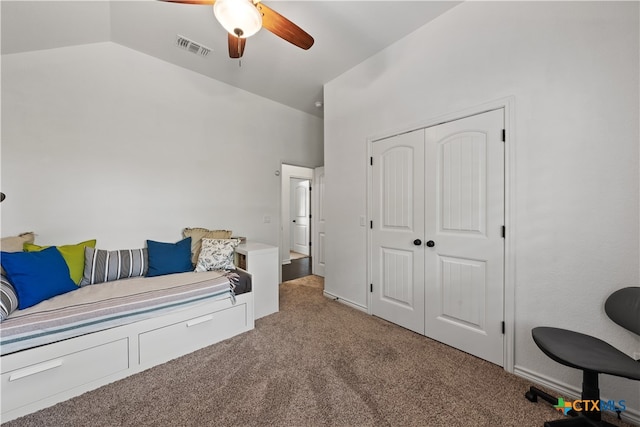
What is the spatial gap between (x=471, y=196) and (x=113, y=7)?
340cm

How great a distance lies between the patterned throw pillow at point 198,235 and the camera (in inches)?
107

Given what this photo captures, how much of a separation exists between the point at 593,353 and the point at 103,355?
9.64 ft

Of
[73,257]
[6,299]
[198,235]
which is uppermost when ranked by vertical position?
[198,235]

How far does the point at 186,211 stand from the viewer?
9.59 feet

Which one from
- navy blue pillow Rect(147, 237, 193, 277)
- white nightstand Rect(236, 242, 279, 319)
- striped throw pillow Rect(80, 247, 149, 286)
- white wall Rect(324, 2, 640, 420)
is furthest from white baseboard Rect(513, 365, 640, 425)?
striped throw pillow Rect(80, 247, 149, 286)

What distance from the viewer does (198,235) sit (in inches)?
111

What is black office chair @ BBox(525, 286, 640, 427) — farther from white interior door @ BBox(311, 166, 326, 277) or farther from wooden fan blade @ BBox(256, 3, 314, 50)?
white interior door @ BBox(311, 166, 326, 277)

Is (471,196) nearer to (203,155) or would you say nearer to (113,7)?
(203,155)

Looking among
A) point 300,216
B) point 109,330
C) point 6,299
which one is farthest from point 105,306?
point 300,216

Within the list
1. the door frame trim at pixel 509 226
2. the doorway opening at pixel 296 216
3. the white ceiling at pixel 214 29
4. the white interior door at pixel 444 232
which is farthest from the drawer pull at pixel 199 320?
the doorway opening at pixel 296 216

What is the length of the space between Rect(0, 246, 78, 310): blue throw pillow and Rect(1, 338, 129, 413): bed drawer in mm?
481

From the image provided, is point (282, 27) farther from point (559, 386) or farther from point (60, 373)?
point (559, 386)

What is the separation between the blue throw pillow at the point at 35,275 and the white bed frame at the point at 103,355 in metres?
0.46

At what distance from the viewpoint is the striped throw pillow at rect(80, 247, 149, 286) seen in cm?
215
